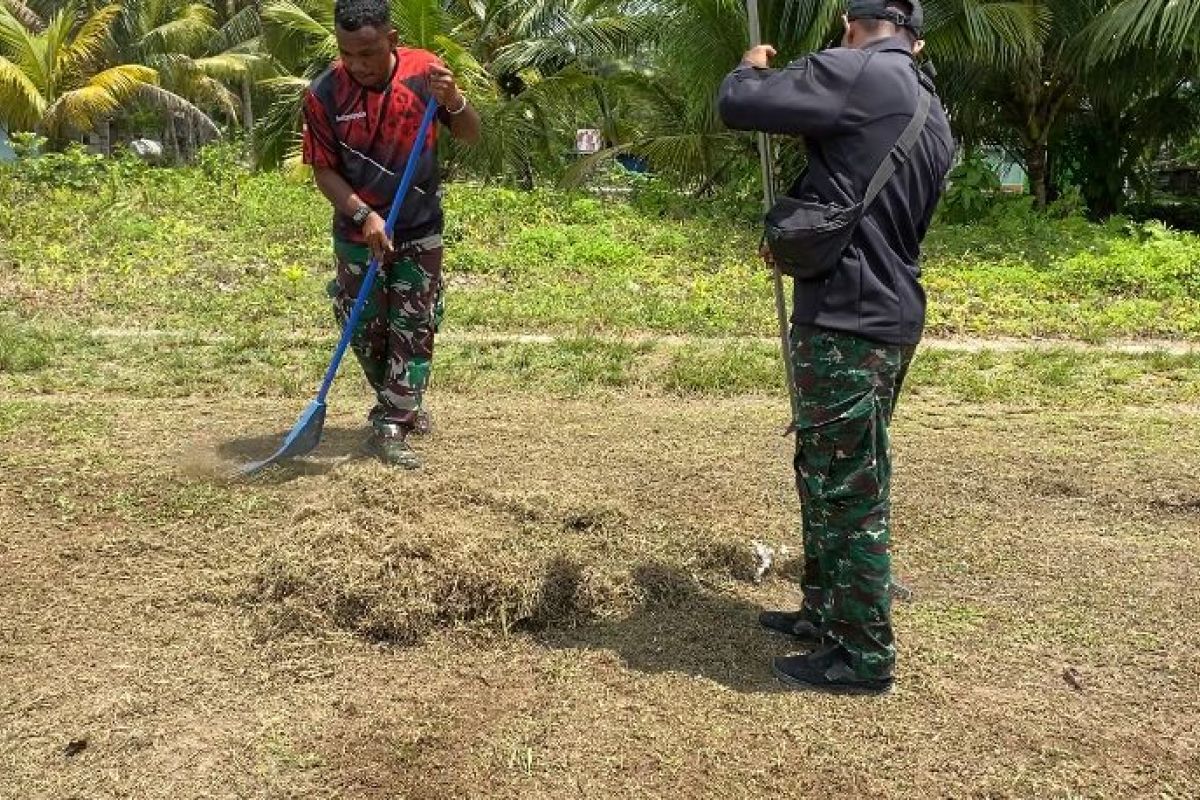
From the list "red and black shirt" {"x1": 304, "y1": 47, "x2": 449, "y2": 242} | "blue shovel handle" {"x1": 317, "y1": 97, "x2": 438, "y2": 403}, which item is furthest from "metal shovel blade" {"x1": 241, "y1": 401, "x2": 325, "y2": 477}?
"red and black shirt" {"x1": 304, "y1": 47, "x2": 449, "y2": 242}

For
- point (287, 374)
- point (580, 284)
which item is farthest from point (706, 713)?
point (580, 284)

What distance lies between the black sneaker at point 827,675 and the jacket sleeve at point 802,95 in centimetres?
144

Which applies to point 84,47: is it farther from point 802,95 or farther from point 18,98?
point 802,95

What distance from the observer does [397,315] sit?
199 inches

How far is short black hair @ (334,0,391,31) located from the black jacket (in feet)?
6.94

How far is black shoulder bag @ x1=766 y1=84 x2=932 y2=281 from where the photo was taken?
2881mm

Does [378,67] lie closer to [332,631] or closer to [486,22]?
[332,631]

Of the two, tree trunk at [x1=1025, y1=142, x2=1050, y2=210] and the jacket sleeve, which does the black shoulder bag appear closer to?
the jacket sleeve

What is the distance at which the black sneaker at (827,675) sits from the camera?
320cm

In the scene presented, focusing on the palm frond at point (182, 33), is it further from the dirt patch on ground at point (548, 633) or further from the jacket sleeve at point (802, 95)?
the jacket sleeve at point (802, 95)

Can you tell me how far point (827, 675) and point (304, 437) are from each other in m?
2.72

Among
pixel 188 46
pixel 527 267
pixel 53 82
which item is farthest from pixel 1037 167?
pixel 188 46

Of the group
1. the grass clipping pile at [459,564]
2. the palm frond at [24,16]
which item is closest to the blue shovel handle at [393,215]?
the grass clipping pile at [459,564]

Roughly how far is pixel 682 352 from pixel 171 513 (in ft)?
12.9
